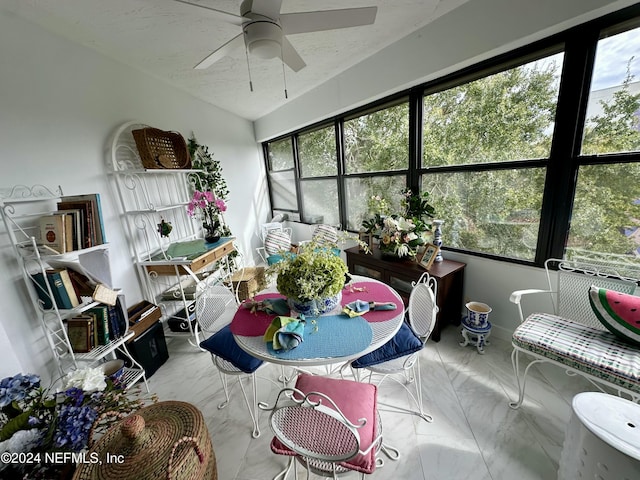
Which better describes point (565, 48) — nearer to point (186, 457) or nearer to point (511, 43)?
point (511, 43)

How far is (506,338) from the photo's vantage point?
2.18 meters

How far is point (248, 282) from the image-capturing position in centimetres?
293

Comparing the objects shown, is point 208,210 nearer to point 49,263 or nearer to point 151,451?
point 49,263

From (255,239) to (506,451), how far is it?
400 centimetres

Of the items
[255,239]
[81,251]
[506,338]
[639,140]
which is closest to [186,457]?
[81,251]

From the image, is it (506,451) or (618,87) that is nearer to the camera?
(506,451)

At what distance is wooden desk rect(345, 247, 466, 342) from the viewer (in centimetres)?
216

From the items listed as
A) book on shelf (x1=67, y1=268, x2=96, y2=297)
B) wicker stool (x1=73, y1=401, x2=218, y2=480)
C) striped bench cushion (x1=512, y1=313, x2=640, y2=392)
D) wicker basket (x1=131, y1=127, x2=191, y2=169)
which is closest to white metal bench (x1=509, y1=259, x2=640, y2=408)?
striped bench cushion (x1=512, y1=313, x2=640, y2=392)

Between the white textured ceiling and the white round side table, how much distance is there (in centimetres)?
242

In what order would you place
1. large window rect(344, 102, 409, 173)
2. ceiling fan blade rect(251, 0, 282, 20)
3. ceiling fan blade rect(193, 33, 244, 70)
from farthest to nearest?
1. large window rect(344, 102, 409, 173)
2. ceiling fan blade rect(193, 33, 244, 70)
3. ceiling fan blade rect(251, 0, 282, 20)

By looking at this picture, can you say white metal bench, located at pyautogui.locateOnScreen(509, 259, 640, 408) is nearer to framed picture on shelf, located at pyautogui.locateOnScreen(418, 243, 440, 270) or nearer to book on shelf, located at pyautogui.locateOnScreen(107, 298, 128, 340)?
framed picture on shelf, located at pyautogui.locateOnScreen(418, 243, 440, 270)

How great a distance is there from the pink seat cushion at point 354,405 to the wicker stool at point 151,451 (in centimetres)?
35

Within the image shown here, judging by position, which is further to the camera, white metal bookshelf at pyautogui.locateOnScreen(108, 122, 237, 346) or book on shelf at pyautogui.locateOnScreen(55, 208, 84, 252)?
white metal bookshelf at pyautogui.locateOnScreen(108, 122, 237, 346)

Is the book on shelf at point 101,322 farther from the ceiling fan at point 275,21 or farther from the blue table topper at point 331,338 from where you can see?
the ceiling fan at point 275,21
